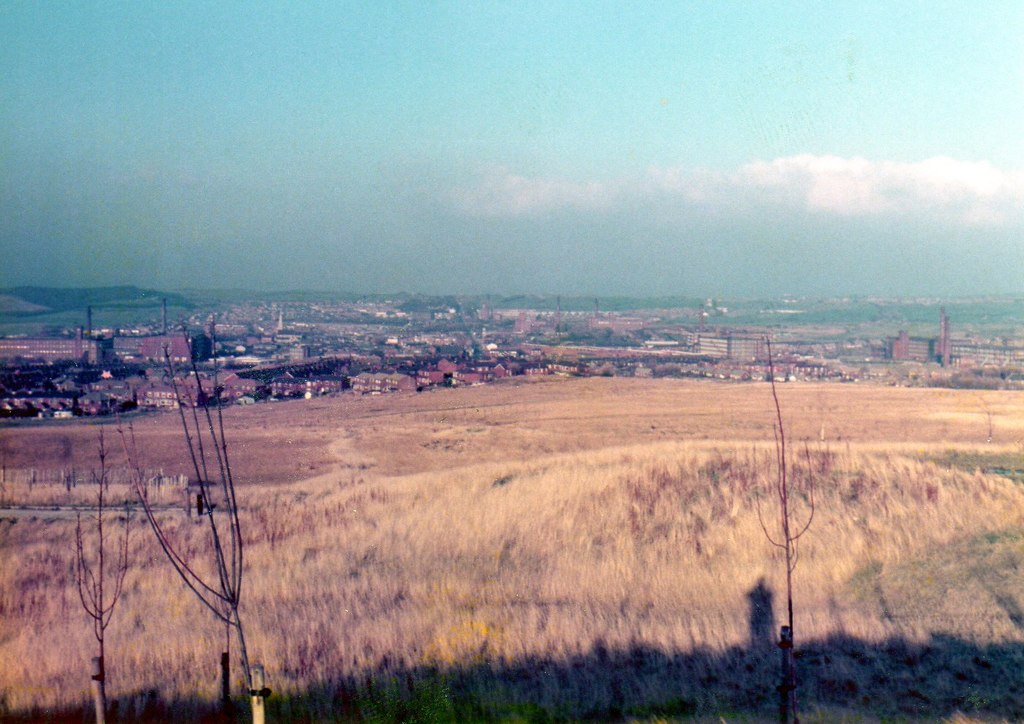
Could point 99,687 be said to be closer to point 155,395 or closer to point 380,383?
point 155,395

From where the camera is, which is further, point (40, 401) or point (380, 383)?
point (380, 383)

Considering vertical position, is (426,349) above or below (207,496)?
above

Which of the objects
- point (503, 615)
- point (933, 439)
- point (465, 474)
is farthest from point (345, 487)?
point (933, 439)

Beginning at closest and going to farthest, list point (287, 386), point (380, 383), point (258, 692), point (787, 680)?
point (258, 692) → point (787, 680) → point (287, 386) → point (380, 383)

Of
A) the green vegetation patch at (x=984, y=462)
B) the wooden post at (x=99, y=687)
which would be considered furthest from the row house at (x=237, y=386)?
the green vegetation patch at (x=984, y=462)

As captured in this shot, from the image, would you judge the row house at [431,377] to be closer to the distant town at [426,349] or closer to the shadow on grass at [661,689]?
the distant town at [426,349]

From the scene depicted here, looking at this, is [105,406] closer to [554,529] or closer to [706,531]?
[554,529]

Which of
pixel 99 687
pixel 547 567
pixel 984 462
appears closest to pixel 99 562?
pixel 99 687
